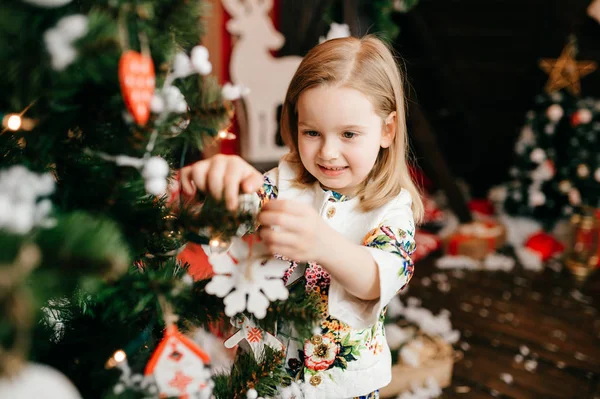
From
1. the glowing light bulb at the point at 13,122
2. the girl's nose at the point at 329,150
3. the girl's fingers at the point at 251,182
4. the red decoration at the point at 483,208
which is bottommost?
the red decoration at the point at 483,208

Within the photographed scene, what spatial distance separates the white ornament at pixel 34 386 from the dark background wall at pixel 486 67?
308 centimetres

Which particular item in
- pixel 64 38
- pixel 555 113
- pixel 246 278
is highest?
pixel 64 38

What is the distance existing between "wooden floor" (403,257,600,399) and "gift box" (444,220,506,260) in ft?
0.57

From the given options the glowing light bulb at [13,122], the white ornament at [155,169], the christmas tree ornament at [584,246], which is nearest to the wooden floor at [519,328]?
the christmas tree ornament at [584,246]

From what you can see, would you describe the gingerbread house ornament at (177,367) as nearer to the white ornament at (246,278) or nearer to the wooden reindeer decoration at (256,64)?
the white ornament at (246,278)

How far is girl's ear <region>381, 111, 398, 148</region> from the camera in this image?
915 millimetres

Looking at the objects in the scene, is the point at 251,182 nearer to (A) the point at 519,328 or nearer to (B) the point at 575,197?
(A) the point at 519,328

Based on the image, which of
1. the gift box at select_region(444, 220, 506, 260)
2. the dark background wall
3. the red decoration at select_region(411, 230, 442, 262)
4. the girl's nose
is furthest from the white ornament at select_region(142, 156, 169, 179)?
the dark background wall

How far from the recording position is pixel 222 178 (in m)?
0.64

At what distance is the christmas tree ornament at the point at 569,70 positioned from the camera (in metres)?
3.31

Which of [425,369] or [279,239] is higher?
[279,239]

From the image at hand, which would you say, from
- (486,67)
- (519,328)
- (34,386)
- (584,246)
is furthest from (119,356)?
(486,67)

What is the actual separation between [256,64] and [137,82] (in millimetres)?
1737

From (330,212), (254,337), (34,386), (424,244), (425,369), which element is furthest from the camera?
(424,244)
